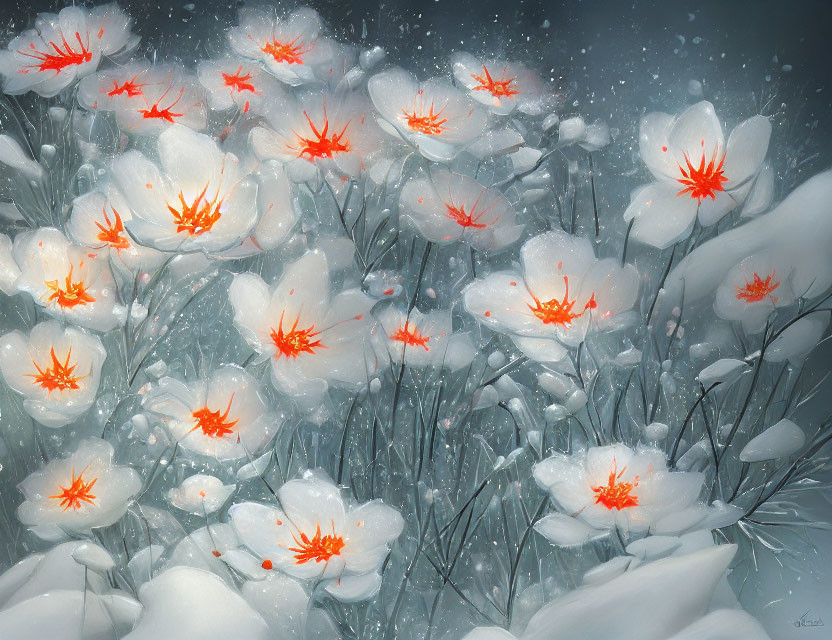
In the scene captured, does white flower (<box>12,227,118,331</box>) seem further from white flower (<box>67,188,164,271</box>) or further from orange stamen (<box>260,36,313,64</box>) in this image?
orange stamen (<box>260,36,313,64</box>)

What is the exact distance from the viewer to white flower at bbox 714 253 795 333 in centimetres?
46

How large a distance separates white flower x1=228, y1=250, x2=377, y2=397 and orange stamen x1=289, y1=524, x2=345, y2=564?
0.08m

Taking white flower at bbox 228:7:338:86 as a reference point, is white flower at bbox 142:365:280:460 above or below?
below

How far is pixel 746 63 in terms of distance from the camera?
440 mm

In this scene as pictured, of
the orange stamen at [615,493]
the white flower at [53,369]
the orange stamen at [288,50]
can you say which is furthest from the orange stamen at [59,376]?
the orange stamen at [615,493]

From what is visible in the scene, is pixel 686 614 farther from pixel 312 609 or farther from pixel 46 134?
pixel 46 134

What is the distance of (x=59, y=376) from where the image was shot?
477mm

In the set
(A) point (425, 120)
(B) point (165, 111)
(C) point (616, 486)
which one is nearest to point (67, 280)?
(B) point (165, 111)

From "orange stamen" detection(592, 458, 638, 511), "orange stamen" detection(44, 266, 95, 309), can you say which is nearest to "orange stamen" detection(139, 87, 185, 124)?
"orange stamen" detection(44, 266, 95, 309)

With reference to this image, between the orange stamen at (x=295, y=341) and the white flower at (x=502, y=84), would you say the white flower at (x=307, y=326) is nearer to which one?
the orange stamen at (x=295, y=341)

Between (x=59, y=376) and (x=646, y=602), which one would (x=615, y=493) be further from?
(x=59, y=376)

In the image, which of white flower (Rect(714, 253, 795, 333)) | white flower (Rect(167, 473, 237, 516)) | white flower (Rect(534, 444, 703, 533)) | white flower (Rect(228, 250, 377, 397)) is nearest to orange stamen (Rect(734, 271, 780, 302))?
white flower (Rect(714, 253, 795, 333))

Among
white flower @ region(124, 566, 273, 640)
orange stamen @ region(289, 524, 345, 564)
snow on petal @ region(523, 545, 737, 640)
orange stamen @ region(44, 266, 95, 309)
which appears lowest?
white flower @ region(124, 566, 273, 640)

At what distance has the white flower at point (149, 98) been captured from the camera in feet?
1.52
